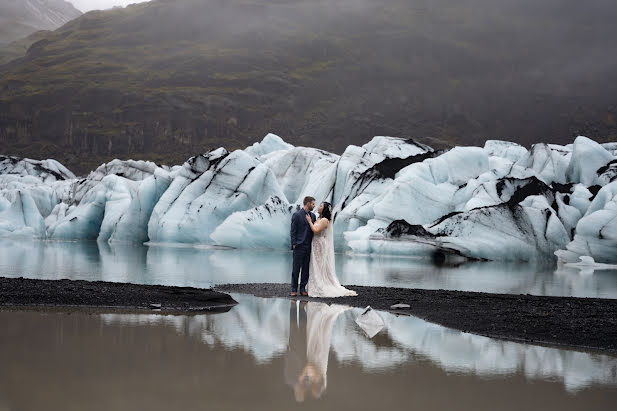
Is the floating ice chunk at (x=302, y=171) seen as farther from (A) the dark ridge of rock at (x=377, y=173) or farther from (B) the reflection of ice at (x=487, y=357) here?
(B) the reflection of ice at (x=487, y=357)

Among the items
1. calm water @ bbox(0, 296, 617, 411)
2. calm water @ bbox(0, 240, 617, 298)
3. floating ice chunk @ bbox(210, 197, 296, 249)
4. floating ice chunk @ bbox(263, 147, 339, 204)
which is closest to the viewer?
calm water @ bbox(0, 296, 617, 411)

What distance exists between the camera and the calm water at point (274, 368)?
3762 millimetres

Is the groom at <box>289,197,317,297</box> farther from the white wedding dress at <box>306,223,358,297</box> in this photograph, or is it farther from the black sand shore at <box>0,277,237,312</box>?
the black sand shore at <box>0,277,237,312</box>

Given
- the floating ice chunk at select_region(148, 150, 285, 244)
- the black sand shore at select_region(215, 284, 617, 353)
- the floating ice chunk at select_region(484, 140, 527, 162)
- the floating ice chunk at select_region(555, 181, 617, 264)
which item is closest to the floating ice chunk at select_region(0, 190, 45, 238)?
the floating ice chunk at select_region(148, 150, 285, 244)

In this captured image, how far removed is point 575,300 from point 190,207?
19.2 metres

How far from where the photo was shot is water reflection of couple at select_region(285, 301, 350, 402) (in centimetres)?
416

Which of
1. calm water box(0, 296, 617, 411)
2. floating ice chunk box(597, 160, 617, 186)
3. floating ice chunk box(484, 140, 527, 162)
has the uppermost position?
floating ice chunk box(484, 140, 527, 162)

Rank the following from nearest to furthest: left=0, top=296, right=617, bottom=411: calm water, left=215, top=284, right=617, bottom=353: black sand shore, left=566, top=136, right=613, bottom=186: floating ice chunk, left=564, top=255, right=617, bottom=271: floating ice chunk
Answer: left=0, top=296, right=617, bottom=411: calm water, left=215, top=284, right=617, bottom=353: black sand shore, left=564, top=255, right=617, bottom=271: floating ice chunk, left=566, top=136, right=613, bottom=186: floating ice chunk

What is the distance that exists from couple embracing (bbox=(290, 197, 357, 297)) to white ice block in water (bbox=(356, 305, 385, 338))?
216 cm

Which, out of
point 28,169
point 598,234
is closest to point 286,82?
point 28,169

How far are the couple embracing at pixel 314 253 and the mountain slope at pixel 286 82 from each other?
284 feet

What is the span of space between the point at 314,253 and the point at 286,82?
4403 inches

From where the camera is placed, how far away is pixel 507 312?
25.2 ft

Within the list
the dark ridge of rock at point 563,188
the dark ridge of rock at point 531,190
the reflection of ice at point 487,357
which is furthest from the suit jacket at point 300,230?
the dark ridge of rock at point 563,188
